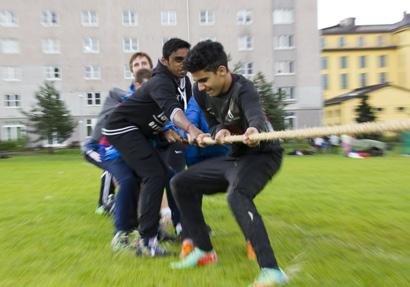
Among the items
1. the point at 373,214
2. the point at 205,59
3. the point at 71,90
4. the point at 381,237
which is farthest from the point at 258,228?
the point at 71,90

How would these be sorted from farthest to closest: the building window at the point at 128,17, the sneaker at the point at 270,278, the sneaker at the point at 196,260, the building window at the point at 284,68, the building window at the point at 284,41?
1. the building window at the point at 284,68
2. the building window at the point at 284,41
3. the building window at the point at 128,17
4. the sneaker at the point at 196,260
5. the sneaker at the point at 270,278

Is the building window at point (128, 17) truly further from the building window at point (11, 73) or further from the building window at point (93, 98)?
the building window at point (11, 73)

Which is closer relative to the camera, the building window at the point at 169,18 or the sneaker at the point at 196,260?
the sneaker at the point at 196,260

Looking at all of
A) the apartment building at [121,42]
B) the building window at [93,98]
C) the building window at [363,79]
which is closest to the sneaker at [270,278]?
the apartment building at [121,42]

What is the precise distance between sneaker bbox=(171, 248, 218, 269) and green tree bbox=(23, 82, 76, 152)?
35337 mm

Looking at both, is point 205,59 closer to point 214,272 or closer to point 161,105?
point 161,105

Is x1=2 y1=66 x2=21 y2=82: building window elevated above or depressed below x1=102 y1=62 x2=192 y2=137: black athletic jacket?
above

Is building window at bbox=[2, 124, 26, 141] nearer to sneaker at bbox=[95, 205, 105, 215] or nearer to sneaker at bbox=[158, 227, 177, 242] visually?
sneaker at bbox=[95, 205, 105, 215]

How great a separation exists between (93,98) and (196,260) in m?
48.5

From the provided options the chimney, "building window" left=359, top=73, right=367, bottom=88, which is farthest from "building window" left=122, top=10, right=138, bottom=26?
the chimney

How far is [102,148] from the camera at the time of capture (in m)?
6.20

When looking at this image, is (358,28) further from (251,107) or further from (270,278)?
(270,278)

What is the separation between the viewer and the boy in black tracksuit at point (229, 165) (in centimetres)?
361

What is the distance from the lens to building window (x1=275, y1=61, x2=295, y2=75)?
51938 mm
